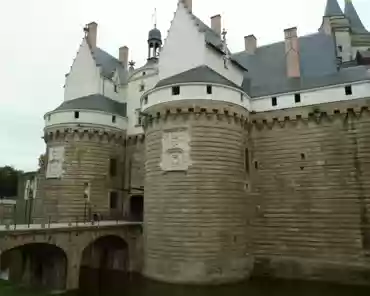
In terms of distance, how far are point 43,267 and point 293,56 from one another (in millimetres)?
21666

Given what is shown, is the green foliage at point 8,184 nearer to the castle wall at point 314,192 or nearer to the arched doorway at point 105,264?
the arched doorway at point 105,264

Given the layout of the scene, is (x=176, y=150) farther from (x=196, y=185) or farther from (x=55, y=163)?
(x=55, y=163)

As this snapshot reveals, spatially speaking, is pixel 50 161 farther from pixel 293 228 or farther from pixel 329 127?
pixel 329 127

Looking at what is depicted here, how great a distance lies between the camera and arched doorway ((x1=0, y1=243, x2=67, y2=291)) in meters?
20.1

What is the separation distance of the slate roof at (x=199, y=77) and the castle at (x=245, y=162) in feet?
0.35

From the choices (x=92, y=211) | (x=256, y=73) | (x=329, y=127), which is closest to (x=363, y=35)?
(x=256, y=73)

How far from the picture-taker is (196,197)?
66.4ft

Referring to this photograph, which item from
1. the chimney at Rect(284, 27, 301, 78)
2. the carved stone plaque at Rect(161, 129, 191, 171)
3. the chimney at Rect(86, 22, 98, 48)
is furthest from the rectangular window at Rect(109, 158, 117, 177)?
the chimney at Rect(284, 27, 301, 78)

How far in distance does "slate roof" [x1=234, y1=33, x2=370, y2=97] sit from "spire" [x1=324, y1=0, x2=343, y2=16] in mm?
2473

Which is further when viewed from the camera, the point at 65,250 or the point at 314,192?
the point at 314,192

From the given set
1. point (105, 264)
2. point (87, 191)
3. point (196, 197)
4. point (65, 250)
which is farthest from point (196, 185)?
point (105, 264)

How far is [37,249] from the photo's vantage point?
21250 millimetres

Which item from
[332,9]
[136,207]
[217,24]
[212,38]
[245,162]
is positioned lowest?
[136,207]

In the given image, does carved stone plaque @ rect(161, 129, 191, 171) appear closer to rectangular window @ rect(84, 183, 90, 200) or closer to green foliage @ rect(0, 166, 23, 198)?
rectangular window @ rect(84, 183, 90, 200)
